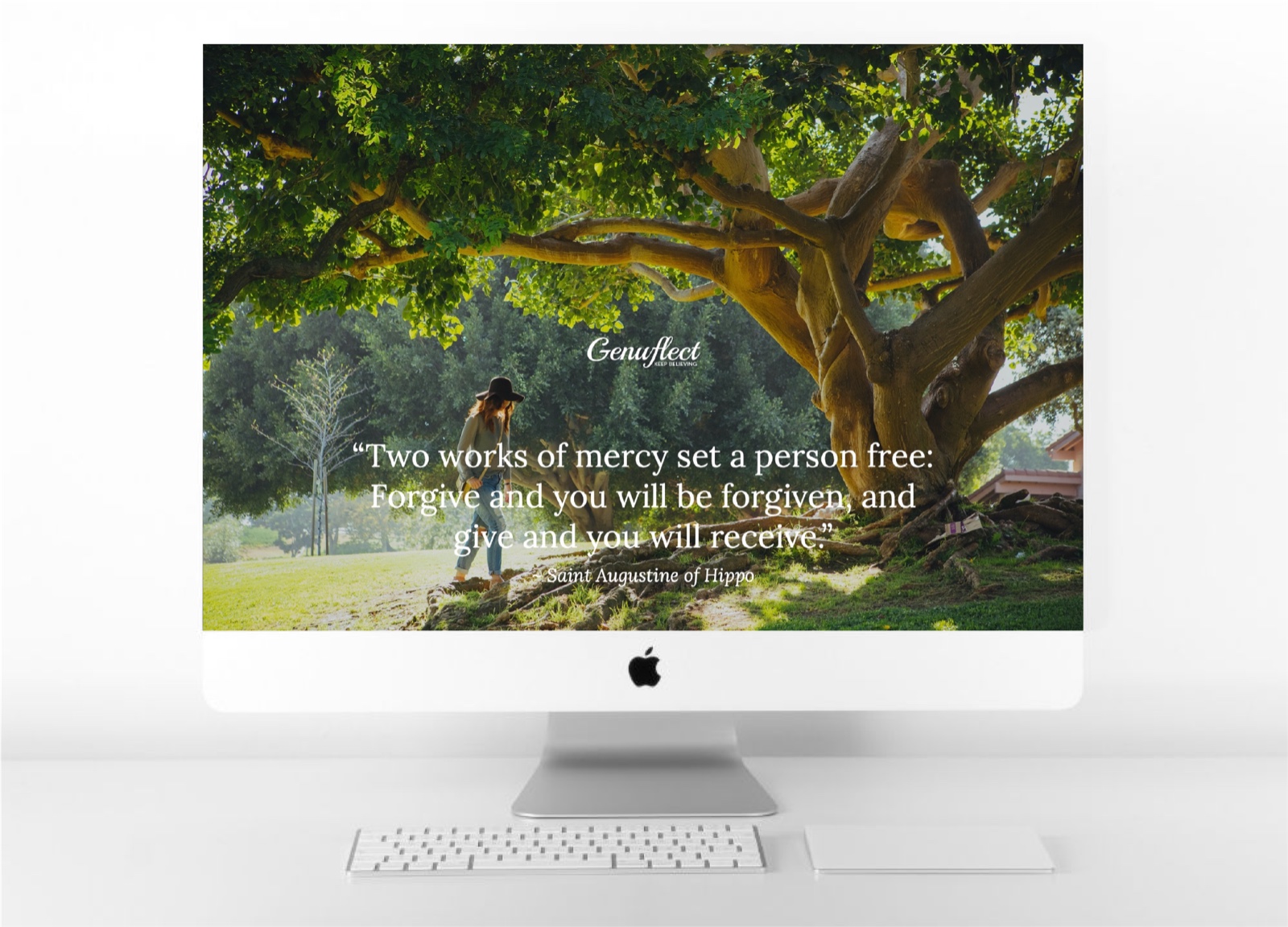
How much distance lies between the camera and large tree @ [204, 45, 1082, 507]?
209 centimetres

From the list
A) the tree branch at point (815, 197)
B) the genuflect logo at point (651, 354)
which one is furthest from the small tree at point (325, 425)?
the tree branch at point (815, 197)

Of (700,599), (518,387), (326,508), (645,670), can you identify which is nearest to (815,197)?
(518,387)

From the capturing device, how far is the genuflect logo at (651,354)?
6.91 feet

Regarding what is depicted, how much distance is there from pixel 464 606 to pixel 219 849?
61 cm

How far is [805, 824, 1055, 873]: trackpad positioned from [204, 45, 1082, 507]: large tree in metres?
0.63

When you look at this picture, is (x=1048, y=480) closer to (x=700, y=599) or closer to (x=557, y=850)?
(x=700, y=599)

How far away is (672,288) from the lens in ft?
7.05

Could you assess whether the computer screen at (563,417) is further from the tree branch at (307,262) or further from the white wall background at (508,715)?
the white wall background at (508,715)

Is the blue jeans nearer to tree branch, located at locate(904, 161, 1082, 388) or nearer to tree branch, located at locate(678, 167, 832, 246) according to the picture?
tree branch, located at locate(678, 167, 832, 246)

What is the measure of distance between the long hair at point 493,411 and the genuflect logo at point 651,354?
7.3 inches

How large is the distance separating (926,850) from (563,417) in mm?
996
